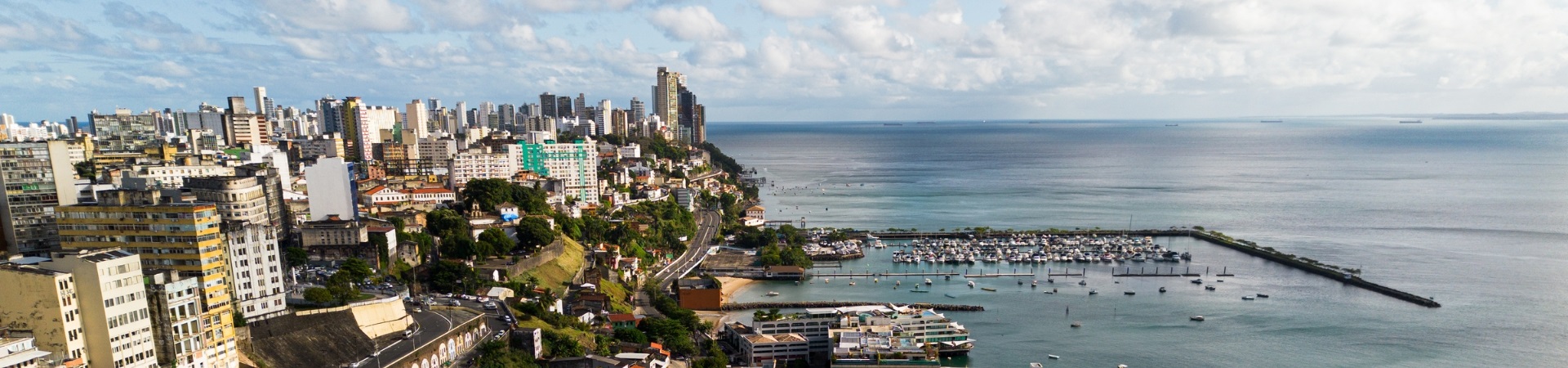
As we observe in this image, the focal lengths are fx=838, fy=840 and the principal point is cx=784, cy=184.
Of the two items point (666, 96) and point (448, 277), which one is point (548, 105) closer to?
Result: point (666, 96)

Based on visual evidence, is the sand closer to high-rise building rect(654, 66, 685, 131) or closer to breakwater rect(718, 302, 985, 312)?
breakwater rect(718, 302, 985, 312)

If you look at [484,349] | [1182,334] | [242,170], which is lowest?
[1182,334]

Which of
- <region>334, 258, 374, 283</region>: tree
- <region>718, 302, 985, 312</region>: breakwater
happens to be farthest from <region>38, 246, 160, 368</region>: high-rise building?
<region>718, 302, 985, 312</region>: breakwater

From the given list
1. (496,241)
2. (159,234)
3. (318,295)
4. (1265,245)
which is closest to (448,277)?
(496,241)

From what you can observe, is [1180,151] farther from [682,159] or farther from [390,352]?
[390,352]

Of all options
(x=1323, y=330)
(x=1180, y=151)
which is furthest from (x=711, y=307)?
(x=1180, y=151)

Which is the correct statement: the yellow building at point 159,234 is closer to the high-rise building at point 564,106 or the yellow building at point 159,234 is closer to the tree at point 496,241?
the tree at point 496,241
